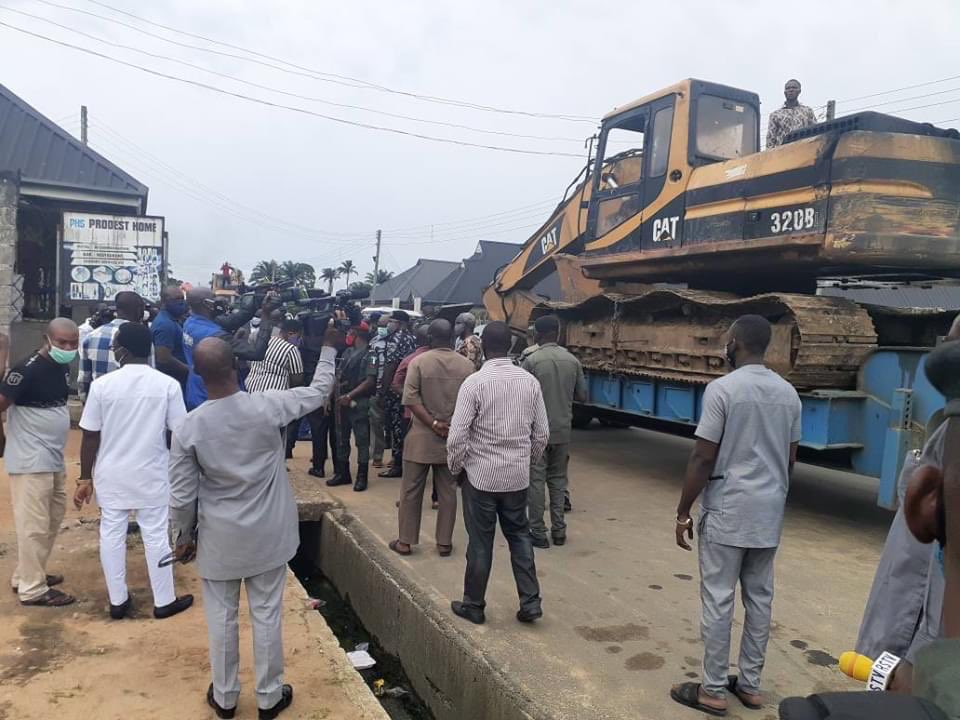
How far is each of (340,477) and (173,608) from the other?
3.22 m

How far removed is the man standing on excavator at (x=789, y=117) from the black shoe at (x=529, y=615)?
544cm

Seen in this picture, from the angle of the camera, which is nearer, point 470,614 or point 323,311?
point 470,614

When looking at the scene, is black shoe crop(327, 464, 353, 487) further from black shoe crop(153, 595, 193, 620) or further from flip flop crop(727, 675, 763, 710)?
flip flop crop(727, 675, 763, 710)

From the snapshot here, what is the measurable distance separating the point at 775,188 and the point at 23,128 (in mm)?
11370

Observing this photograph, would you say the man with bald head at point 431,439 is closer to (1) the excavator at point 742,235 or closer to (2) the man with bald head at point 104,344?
(2) the man with bald head at point 104,344

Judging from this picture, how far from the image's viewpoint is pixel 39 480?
13.9 ft

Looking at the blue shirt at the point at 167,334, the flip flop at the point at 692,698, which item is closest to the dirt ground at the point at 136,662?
the flip flop at the point at 692,698

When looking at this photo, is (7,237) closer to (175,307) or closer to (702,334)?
(175,307)

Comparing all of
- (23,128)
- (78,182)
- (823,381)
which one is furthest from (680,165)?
(23,128)

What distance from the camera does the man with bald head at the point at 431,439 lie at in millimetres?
5191

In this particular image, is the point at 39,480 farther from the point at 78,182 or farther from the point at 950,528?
the point at 78,182

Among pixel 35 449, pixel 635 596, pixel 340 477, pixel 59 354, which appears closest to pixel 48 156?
pixel 340 477

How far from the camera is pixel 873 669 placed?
4.87 ft

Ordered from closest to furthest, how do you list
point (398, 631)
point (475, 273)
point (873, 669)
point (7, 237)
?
point (873, 669) < point (398, 631) < point (7, 237) < point (475, 273)
